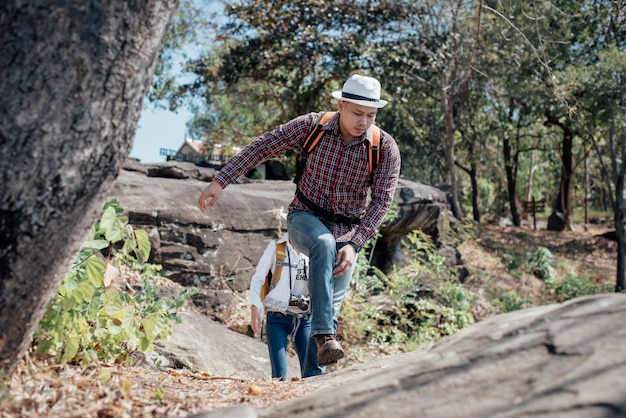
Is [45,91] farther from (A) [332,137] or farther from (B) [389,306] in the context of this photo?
(B) [389,306]

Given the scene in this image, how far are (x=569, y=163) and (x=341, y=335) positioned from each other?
70.3 feet

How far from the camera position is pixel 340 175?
4.64m

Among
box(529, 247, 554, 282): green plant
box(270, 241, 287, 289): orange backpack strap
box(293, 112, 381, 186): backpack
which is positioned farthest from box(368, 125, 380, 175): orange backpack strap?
box(529, 247, 554, 282): green plant

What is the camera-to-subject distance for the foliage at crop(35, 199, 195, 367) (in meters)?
3.19

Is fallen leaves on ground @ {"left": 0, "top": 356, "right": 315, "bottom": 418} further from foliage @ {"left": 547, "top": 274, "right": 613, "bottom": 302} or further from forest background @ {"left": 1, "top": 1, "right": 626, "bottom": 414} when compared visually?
foliage @ {"left": 547, "top": 274, "right": 613, "bottom": 302}

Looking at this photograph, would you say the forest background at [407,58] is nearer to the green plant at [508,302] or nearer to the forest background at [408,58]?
the forest background at [408,58]

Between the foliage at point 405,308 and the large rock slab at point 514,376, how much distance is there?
5.74 meters

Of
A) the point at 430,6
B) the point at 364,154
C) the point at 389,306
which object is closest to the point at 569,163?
the point at 430,6

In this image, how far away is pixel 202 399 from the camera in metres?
3.02

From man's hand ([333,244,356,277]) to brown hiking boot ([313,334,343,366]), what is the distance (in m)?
0.44

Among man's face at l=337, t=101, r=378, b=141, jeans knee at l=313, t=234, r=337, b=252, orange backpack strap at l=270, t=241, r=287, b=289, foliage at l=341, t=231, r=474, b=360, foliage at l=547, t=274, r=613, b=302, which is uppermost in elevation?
man's face at l=337, t=101, r=378, b=141

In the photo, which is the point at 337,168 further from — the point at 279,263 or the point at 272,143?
the point at 279,263

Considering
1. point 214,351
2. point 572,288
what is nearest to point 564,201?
point 572,288

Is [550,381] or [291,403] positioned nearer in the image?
[550,381]
